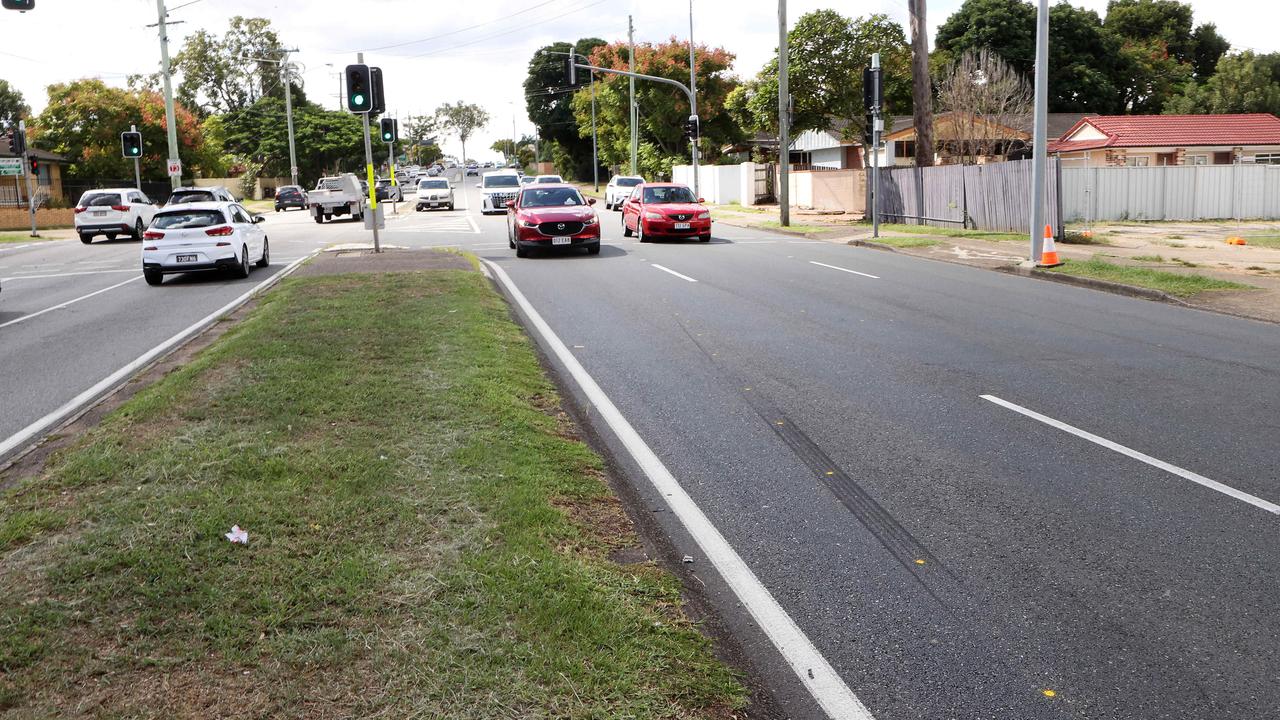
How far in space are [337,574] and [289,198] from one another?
62046mm

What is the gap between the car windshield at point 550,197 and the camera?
77.0 ft

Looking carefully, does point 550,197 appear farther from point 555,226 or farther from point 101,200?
point 101,200

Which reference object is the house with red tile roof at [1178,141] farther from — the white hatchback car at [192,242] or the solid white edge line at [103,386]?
the solid white edge line at [103,386]

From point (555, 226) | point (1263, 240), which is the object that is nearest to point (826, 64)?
point (1263, 240)

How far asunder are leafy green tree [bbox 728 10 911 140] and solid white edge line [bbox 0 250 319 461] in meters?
27.5

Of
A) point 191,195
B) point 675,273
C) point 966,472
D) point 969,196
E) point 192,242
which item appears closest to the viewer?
point 966,472

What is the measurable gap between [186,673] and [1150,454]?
5.67 m

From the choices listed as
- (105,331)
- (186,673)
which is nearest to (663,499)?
(186,673)

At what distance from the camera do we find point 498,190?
46312 mm

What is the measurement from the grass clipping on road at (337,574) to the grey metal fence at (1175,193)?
27.2m

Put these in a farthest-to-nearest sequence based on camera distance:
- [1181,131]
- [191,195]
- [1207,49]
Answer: [1207,49] → [1181,131] → [191,195]

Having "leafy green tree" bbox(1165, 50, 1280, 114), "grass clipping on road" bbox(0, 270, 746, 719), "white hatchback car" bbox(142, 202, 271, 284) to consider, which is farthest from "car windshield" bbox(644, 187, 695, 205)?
"leafy green tree" bbox(1165, 50, 1280, 114)

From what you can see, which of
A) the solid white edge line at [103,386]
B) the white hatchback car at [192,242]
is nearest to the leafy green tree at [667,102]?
the white hatchback car at [192,242]

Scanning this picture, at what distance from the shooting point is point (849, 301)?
14.2 m
